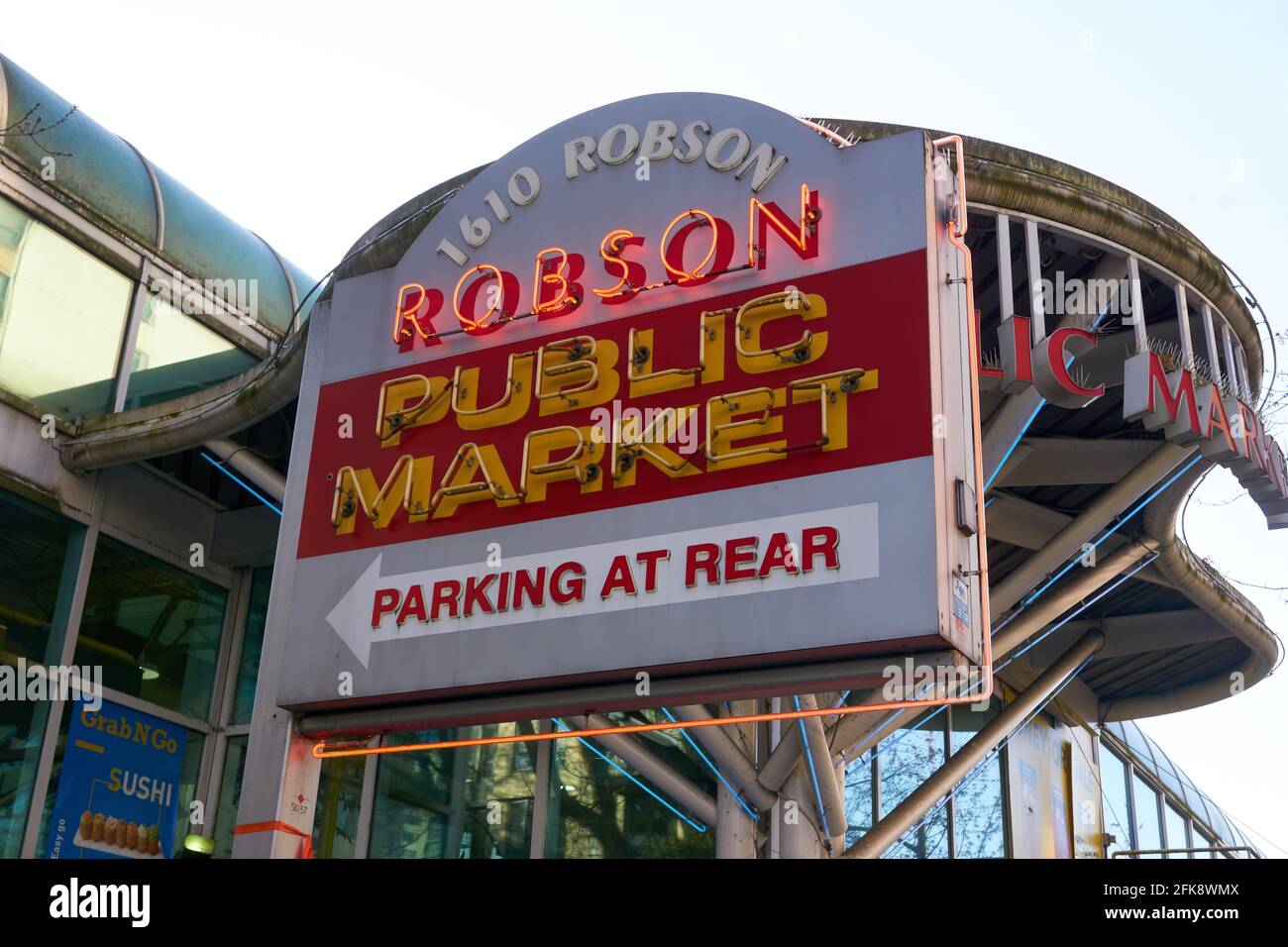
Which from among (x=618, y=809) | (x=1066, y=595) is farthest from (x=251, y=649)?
(x=1066, y=595)

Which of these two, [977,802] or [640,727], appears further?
[977,802]

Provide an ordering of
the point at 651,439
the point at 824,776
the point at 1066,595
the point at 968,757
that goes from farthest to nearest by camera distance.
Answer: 1. the point at 968,757
2. the point at 1066,595
3. the point at 824,776
4. the point at 651,439

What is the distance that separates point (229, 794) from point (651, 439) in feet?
33.7

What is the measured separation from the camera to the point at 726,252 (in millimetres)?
12656

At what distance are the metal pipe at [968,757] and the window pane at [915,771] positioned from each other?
1933 millimetres

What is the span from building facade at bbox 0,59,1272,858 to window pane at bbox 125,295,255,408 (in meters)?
0.05

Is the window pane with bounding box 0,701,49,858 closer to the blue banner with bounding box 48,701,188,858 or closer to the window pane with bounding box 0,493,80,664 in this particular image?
the blue banner with bounding box 48,701,188,858

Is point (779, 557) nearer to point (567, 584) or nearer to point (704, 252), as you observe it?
point (567, 584)

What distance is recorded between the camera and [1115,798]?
26594 mm

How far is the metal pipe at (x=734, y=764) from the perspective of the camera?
52.0 ft

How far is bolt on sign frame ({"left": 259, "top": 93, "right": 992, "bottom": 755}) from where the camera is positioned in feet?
35.6

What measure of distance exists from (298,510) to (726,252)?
15.6 ft

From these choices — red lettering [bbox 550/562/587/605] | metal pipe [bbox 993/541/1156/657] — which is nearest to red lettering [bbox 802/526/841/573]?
red lettering [bbox 550/562/587/605]
